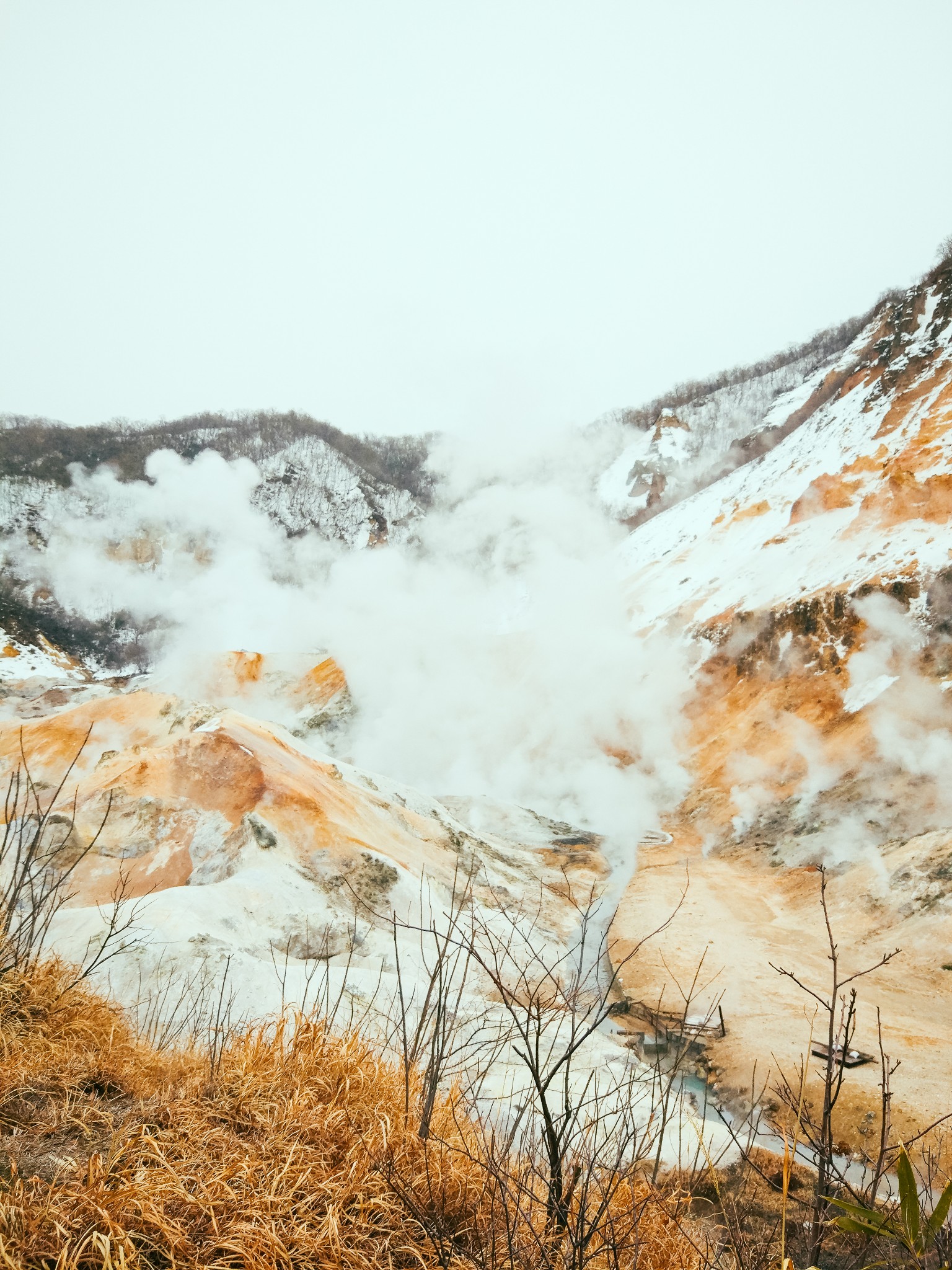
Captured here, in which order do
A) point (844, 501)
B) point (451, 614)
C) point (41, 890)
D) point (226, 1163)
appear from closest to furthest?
point (226, 1163), point (41, 890), point (844, 501), point (451, 614)

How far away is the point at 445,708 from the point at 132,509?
35479mm

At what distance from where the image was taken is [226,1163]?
A: 223 cm

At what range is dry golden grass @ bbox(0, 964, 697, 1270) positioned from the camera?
1840mm

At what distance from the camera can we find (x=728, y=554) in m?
32.2

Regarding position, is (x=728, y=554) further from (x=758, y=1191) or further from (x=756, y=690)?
(x=758, y=1191)

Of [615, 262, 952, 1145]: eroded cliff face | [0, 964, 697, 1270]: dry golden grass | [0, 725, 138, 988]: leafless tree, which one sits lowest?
[0, 964, 697, 1270]: dry golden grass

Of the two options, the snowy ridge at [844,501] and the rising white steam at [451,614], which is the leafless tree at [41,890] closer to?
the rising white steam at [451,614]

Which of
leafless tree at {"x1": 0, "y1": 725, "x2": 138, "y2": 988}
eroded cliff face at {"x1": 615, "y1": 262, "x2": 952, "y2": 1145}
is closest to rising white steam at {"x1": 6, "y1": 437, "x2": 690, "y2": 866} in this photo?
eroded cliff face at {"x1": 615, "y1": 262, "x2": 952, "y2": 1145}

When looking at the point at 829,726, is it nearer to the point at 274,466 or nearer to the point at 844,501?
the point at 844,501

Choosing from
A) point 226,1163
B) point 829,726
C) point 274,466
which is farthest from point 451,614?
point 226,1163

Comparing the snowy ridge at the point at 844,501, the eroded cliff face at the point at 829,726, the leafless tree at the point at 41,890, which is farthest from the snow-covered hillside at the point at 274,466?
the leafless tree at the point at 41,890

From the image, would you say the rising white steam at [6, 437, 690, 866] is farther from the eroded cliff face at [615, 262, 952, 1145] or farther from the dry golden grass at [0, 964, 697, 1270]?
the dry golden grass at [0, 964, 697, 1270]

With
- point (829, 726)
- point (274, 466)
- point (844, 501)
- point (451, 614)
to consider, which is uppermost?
point (274, 466)

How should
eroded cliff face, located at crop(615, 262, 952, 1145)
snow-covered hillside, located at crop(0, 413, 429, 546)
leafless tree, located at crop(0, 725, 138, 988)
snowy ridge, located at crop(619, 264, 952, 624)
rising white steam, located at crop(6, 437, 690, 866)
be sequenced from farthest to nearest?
snow-covered hillside, located at crop(0, 413, 429, 546) → rising white steam, located at crop(6, 437, 690, 866) → snowy ridge, located at crop(619, 264, 952, 624) → eroded cliff face, located at crop(615, 262, 952, 1145) → leafless tree, located at crop(0, 725, 138, 988)
